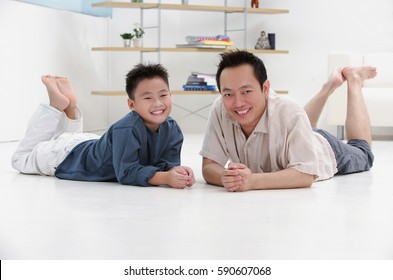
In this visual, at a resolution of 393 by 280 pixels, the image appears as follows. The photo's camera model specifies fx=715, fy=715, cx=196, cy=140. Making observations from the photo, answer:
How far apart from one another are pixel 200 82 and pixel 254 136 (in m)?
3.63

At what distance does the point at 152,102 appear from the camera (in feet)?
9.26

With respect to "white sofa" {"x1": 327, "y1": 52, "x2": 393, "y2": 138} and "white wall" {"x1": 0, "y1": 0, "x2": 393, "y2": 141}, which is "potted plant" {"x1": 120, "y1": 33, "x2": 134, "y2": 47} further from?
"white sofa" {"x1": 327, "y1": 52, "x2": 393, "y2": 138}

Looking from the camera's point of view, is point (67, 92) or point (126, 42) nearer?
point (67, 92)

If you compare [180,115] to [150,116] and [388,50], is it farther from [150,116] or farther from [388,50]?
[150,116]

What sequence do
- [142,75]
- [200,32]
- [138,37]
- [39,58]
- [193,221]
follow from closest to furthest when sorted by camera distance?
[193,221] < [142,75] < [39,58] < [138,37] < [200,32]

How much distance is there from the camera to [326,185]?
2.92m

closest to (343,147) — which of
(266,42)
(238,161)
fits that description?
(238,161)

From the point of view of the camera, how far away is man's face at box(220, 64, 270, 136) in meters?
2.62

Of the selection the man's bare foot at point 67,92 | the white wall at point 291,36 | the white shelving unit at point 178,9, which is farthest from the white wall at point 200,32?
the man's bare foot at point 67,92

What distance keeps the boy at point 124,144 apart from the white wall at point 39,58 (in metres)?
2.09

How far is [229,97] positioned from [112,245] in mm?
1010

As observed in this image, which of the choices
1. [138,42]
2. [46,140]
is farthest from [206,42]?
[46,140]

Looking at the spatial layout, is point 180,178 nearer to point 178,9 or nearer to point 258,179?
point 258,179

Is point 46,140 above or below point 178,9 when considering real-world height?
below
